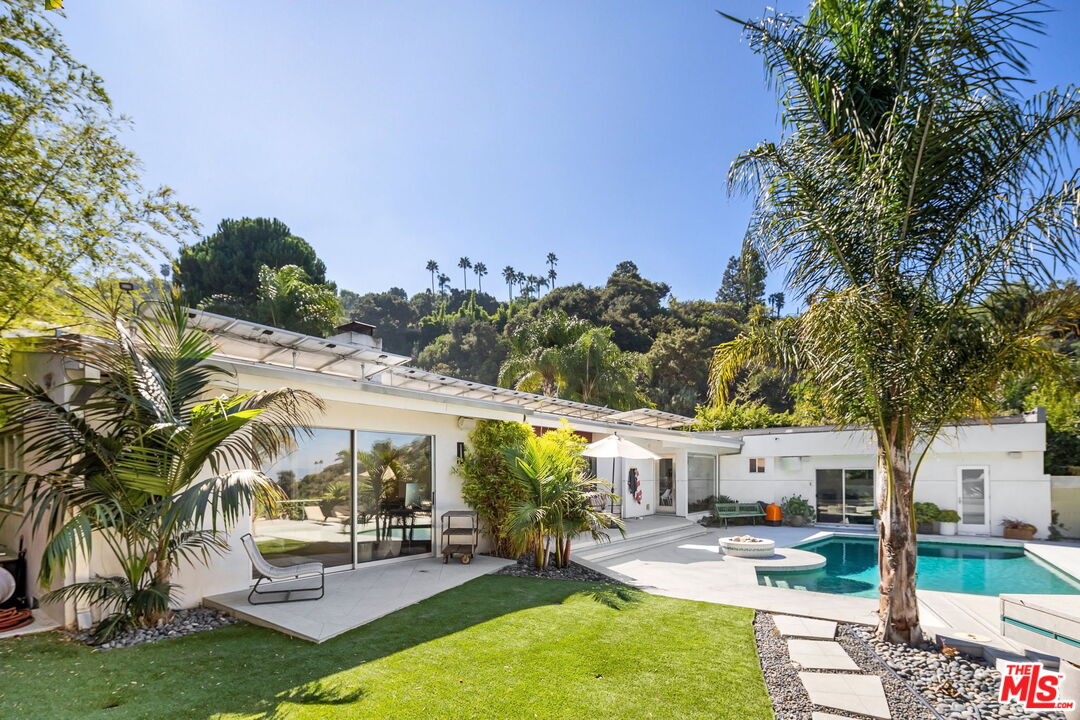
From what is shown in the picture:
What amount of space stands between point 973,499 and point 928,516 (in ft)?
4.65

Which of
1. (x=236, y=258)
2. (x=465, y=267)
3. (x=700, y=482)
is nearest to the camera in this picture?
(x=700, y=482)

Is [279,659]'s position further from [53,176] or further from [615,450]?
[615,450]

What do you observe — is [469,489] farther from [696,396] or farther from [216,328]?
[696,396]

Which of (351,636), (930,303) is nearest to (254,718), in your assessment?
(351,636)

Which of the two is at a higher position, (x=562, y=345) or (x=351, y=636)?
(x=562, y=345)

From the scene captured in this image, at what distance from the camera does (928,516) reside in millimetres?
17312

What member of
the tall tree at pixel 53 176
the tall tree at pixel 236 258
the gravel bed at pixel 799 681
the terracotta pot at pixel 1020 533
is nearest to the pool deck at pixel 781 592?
the terracotta pot at pixel 1020 533

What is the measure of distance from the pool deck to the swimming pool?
0.46 m

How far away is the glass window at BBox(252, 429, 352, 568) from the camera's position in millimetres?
8617

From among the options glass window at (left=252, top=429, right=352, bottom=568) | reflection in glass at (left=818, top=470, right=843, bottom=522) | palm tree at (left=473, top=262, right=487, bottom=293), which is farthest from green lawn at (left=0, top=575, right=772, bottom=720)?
palm tree at (left=473, top=262, right=487, bottom=293)

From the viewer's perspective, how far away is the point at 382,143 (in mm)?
13617

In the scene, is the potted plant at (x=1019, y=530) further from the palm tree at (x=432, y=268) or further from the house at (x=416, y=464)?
the palm tree at (x=432, y=268)

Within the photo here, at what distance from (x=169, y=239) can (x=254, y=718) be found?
5845 millimetres

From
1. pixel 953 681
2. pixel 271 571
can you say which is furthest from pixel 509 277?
pixel 953 681
